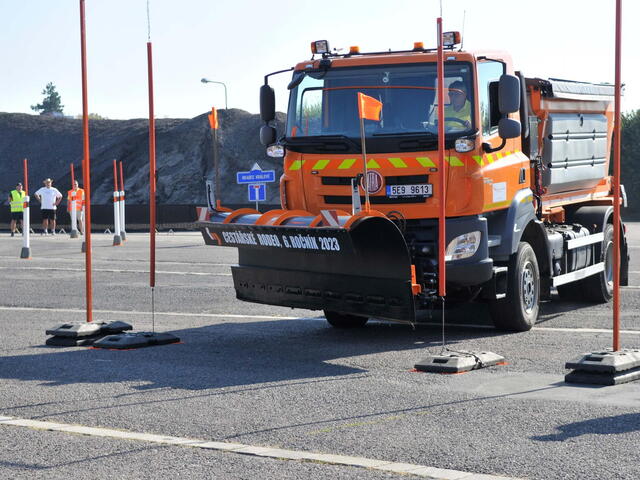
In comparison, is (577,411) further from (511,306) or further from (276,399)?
(511,306)

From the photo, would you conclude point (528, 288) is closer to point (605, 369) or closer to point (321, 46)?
point (321, 46)

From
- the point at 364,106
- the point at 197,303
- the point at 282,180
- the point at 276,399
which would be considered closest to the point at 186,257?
the point at 197,303

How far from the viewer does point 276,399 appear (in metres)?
7.94

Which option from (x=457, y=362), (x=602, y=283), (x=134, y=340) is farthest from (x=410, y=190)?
(x=602, y=283)

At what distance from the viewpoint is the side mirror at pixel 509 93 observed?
35.3 feet

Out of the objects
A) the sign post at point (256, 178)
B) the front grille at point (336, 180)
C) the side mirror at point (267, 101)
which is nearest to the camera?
the front grille at point (336, 180)

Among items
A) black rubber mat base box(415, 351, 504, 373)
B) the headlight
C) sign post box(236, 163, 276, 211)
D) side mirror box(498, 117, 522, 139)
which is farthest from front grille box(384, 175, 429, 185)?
sign post box(236, 163, 276, 211)

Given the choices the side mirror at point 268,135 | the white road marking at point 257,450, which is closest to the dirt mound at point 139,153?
the side mirror at point 268,135

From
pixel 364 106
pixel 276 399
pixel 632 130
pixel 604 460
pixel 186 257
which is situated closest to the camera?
pixel 604 460

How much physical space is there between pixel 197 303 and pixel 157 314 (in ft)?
4.04

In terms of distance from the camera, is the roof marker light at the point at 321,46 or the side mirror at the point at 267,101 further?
the side mirror at the point at 267,101

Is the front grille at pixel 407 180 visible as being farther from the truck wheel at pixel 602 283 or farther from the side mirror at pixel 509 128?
the truck wheel at pixel 602 283

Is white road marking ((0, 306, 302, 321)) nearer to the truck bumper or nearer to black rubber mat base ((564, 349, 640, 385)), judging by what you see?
the truck bumper

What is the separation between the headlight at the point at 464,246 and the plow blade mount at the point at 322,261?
916 mm
